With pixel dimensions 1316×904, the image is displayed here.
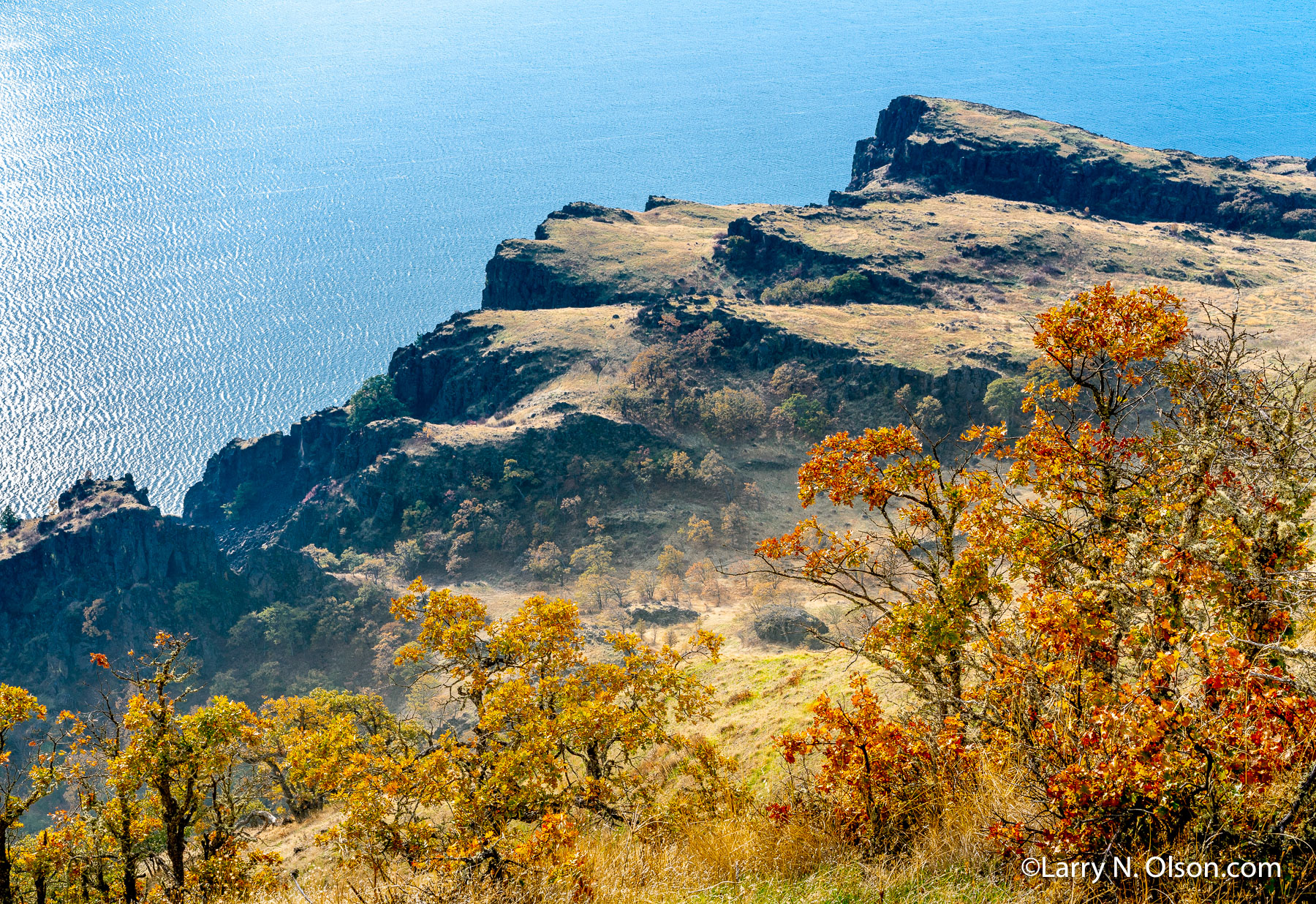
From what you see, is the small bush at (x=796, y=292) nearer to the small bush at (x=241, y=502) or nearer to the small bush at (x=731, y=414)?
the small bush at (x=731, y=414)

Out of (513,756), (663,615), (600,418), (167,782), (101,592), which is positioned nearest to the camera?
(513,756)

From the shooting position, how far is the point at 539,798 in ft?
51.2

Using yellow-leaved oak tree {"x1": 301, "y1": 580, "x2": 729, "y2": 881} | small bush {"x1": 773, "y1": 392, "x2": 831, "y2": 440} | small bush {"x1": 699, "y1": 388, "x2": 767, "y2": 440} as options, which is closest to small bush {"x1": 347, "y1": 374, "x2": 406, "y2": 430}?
small bush {"x1": 699, "y1": 388, "x2": 767, "y2": 440}

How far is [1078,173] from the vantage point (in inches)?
5295

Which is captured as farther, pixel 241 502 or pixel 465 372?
pixel 241 502

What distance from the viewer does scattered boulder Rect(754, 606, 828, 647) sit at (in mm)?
51688

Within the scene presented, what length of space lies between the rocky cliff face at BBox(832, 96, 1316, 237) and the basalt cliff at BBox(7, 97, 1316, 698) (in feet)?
2.33

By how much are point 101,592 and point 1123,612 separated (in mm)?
87527

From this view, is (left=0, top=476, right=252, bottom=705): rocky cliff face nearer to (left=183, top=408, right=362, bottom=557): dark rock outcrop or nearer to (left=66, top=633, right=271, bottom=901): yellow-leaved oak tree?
(left=183, top=408, right=362, bottom=557): dark rock outcrop

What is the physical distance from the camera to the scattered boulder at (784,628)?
170 feet

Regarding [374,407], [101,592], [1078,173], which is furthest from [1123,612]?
[1078,173]

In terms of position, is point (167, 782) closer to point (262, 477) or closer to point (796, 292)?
point (262, 477)

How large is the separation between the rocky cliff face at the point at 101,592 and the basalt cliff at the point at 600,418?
0.21 m

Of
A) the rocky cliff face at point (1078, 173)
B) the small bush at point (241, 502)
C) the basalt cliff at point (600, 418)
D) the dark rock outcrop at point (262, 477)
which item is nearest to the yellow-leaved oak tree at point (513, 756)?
the basalt cliff at point (600, 418)
